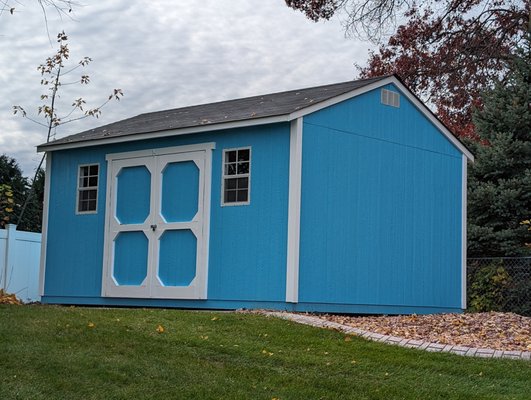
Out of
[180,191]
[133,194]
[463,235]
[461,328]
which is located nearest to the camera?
[461,328]

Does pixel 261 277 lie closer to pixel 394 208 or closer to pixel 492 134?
pixel 394 208

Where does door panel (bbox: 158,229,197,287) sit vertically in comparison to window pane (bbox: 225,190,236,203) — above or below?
below

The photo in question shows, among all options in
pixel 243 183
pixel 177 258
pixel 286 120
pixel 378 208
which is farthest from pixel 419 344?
pixel 177 258

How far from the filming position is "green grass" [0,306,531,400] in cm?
677

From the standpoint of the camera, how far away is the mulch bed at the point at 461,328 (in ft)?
32.3

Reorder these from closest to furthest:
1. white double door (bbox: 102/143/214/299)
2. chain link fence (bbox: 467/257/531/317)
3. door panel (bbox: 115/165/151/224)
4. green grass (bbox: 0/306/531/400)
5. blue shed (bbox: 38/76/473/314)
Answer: green grass (bbox: 0/306/531/400) → blue shed (bbox: 38/76/473/314) → white double door (bbox: 102/143/214/299) → door panel (bbox: 115/165/151/224) → chain link fence (bbox: 467/257/531/317)

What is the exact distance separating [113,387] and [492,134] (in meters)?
12.7

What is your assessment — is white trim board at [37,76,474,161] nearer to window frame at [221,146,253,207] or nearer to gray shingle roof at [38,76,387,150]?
gray shingle roof at [38,76,387,150]

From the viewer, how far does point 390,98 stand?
44.3 feet

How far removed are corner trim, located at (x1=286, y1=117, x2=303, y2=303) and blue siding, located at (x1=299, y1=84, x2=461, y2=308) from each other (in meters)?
0.17

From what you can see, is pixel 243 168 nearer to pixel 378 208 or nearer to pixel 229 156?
pixel 229 156

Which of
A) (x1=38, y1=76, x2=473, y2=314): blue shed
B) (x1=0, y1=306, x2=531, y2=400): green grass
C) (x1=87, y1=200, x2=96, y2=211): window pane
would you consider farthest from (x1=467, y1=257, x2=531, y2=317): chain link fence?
(x1=0, y1=306, x2=531, y2=400): green grass

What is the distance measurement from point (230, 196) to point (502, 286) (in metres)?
6.45

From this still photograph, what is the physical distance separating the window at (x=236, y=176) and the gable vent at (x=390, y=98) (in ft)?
8.46
